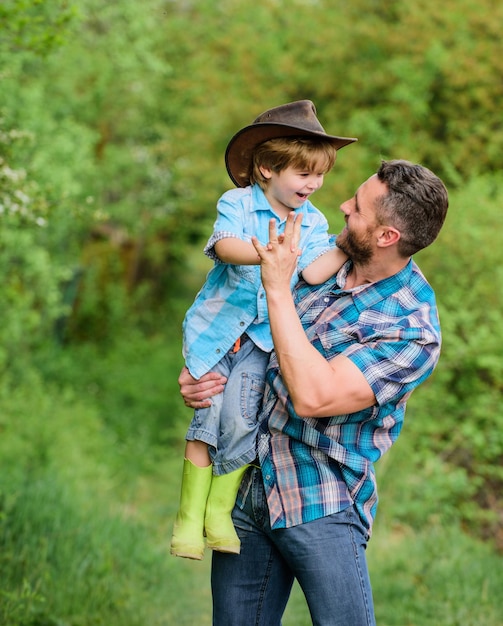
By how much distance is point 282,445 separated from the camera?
2734 mm

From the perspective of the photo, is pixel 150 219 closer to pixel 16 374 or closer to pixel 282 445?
pixel 16 374

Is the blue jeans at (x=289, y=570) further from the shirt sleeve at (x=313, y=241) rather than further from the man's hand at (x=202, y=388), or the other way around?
the shirt sleeve at (x=313, y=241)

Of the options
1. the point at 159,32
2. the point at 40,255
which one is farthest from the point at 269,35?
the point at 40,255

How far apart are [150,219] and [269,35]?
4.41 m

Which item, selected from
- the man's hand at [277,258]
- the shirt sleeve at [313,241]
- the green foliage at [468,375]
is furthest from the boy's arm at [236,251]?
the green foliage at [468,375]

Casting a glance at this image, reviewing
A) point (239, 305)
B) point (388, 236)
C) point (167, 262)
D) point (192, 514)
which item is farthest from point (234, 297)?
point (167, 262)

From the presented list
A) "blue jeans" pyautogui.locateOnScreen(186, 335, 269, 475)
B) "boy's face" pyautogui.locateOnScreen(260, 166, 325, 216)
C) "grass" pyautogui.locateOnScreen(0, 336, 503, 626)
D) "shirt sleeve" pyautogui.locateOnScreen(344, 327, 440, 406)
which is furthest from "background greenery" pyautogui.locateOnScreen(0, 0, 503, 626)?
"shirt sleeve" pyautogui.locateOnScreen(344, 327, 440, 406)

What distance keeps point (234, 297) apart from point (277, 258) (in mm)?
487

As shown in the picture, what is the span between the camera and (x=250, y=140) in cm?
295

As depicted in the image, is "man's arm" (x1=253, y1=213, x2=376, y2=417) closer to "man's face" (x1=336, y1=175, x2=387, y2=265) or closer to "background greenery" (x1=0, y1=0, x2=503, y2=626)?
"man's face" (x1=336, y1=175, x2=387, y2=265)

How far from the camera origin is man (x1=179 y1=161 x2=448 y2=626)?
2506mm

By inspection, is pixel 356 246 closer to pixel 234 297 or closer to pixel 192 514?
pixel 234 297

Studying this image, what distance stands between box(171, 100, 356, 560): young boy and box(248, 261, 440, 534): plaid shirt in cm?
16

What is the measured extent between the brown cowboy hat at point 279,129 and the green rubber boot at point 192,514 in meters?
1.12
